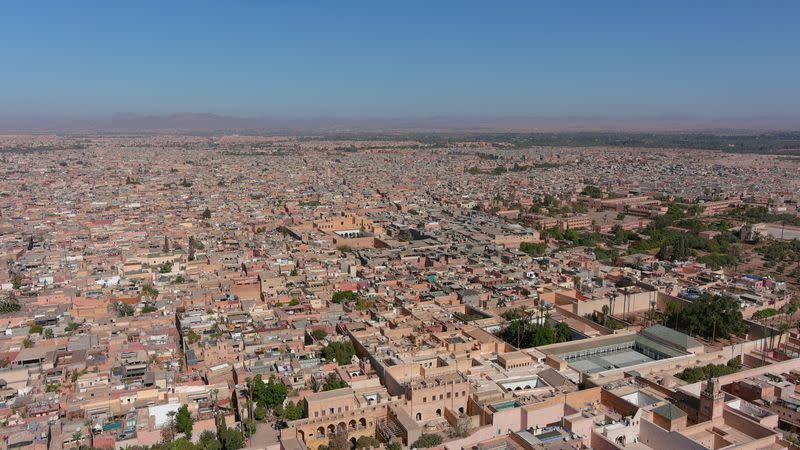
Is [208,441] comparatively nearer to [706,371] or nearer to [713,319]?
[706,371]

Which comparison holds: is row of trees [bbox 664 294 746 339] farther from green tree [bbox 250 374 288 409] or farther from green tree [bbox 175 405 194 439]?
green tree [bbox 175 405 194 439]

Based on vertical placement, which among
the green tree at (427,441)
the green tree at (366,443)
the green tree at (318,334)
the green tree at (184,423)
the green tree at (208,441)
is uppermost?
the green tree at (318,334)

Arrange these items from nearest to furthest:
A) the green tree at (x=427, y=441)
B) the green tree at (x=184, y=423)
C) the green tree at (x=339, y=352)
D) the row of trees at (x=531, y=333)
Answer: the green tree at (x=427, y=441) < the green tree at (x=184, y=423) < the green tree at (x=339, y=352) < the row of trees at (x=531, y=333)

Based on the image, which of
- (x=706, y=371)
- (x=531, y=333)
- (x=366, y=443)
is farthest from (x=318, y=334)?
(x=706, y=371)

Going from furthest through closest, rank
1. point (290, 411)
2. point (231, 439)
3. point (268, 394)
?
point (268, 394) < point (290, 411) < point (231, 439)

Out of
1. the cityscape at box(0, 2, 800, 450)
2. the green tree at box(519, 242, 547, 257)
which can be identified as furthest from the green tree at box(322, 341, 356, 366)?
the green tree at box(519, 242, 547, 257)

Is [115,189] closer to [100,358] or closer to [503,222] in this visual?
[503,222]

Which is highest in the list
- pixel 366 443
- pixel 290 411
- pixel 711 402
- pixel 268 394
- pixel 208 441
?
pixel 711 402

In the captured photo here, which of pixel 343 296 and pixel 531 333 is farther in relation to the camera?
pixel 343 296

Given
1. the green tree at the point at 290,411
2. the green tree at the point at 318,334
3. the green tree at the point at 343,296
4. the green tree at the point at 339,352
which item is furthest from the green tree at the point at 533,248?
the green tree at the point at 290,411

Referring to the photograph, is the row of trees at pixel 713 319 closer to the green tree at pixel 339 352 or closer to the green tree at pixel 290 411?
the green tree at pixel 339 352
